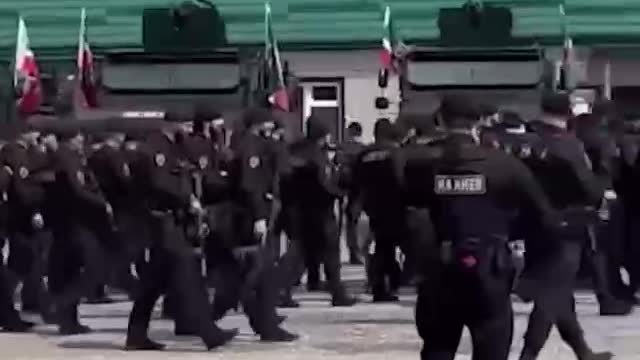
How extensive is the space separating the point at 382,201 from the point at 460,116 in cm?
653

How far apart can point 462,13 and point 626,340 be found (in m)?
6.91

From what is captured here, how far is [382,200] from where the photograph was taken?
1485cm

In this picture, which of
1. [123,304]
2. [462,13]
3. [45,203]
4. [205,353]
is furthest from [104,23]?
[205,353]

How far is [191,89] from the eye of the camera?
55.8ft

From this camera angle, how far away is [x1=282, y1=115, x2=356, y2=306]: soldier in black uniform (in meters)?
Answer: 14.7

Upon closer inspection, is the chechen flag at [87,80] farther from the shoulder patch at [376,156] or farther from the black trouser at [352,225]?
the shoulder patch at [376,156]

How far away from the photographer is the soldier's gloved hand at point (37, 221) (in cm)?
1377

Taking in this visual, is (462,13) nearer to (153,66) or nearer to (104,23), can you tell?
(153,66)

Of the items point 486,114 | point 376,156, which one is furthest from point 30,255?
point 486,114

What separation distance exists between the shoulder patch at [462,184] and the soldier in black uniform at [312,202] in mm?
6495

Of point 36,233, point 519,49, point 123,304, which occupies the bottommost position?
point 123,304

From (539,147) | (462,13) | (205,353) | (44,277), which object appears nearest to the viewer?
(539,147)

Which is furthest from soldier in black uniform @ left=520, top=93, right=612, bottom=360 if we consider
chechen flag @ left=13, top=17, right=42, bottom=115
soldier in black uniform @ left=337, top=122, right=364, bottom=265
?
chechen flag @ left=13, top=17, right=42, bottom=115

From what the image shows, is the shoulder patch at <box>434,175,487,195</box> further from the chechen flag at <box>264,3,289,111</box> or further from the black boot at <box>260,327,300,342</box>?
the chechen flag at <box>264,3,289,111</box>
